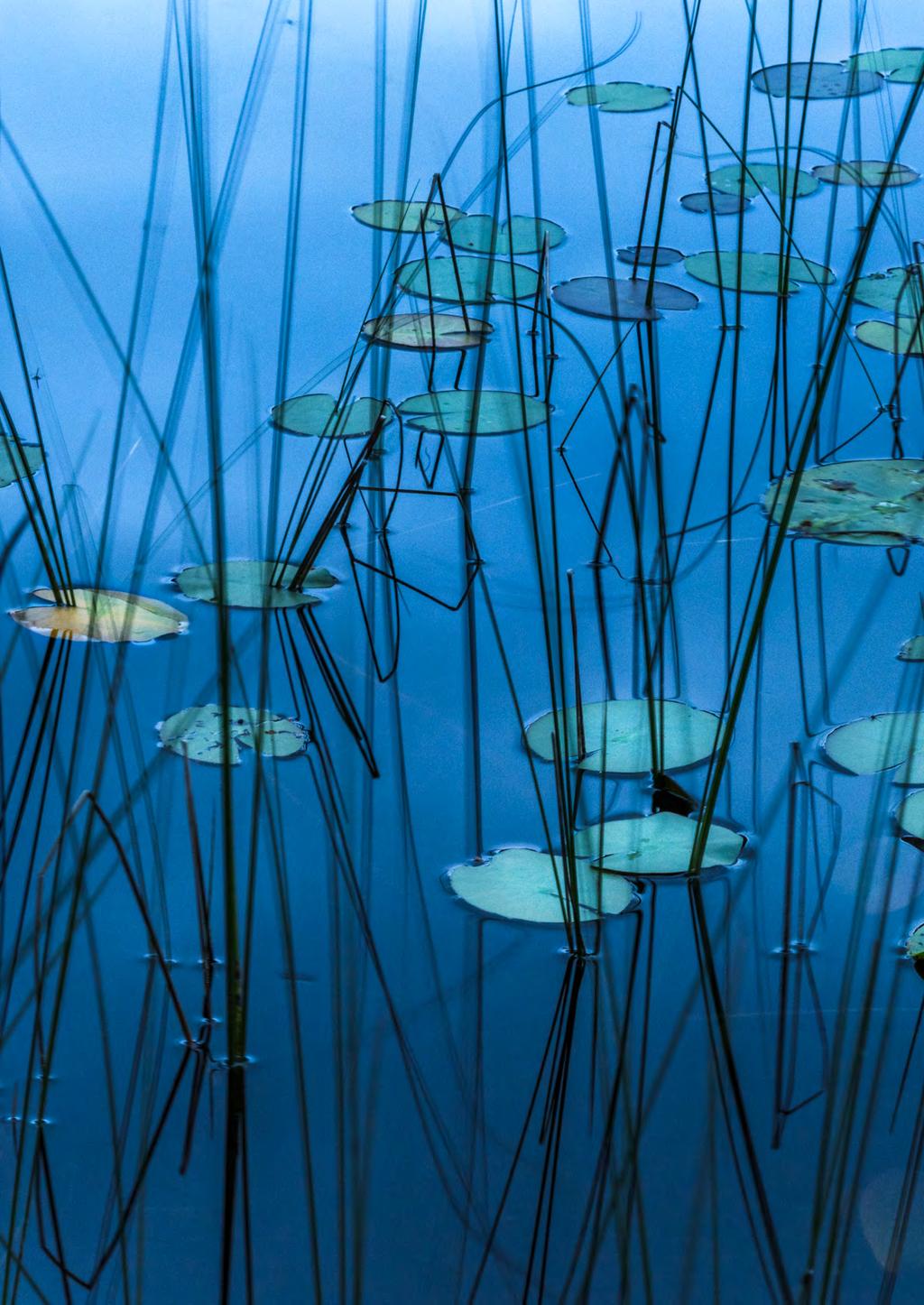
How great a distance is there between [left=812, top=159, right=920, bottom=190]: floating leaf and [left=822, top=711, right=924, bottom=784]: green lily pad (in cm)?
134

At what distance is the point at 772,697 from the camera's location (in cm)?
139

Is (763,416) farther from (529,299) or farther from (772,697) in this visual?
(772,697)

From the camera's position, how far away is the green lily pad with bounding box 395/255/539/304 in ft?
6.91

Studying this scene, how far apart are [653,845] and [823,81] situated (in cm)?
209

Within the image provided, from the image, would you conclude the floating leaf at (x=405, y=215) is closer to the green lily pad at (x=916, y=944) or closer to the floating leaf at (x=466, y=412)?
the floating leaf at (x=466, y=412)

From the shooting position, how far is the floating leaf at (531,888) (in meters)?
1.14

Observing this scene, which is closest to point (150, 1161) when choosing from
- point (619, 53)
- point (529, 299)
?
point (529, 299)

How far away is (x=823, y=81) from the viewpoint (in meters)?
2.84

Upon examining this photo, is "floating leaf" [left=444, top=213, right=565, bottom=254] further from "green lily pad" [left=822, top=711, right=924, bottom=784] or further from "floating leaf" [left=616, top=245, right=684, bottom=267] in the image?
"green lily pad" [left=822, top=711, right=924, bottom=784]

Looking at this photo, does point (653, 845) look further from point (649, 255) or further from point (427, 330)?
point (649, 255)

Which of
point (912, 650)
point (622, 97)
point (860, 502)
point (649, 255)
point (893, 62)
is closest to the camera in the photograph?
point (912, 650)

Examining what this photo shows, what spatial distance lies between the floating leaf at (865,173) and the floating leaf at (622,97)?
1.04 feet

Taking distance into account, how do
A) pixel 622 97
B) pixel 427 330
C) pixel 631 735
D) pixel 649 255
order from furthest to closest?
pixel 622 97, pixel 649 255, pixel 427 330, pixel 631 735

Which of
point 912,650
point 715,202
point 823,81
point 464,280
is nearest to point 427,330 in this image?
point 464,280
